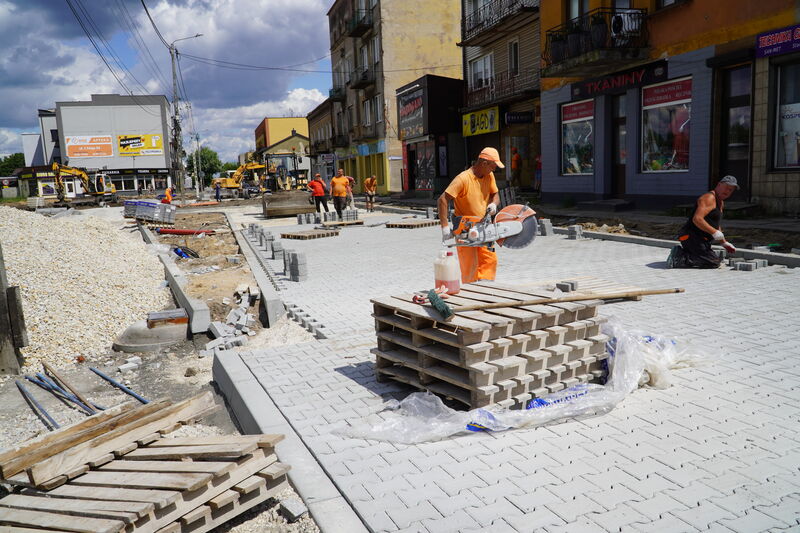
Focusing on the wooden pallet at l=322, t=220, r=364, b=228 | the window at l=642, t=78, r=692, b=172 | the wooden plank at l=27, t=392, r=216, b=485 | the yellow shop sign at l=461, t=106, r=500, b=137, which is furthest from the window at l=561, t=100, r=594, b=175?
the wooden plank at l=27, t=392, r=216, b=485

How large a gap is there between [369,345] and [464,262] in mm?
1389

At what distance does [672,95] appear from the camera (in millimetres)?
17312

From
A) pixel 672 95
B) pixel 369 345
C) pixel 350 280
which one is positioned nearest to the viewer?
pixel 369 345

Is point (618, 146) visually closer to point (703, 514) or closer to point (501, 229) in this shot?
point (501, 229)

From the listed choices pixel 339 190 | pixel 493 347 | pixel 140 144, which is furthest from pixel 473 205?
pixel 140 144

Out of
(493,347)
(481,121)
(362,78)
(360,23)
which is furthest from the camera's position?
(362,78)

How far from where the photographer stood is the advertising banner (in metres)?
70.2

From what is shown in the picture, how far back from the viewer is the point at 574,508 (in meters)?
3.06

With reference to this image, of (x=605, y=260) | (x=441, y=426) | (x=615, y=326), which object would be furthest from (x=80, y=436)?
(x=605, y=260)

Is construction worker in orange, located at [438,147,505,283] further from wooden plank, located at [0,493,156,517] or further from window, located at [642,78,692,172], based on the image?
window, located at [642,78,692,172]

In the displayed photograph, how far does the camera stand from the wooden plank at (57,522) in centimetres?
279

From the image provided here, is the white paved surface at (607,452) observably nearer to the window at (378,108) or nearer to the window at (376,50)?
the window at (378,108)

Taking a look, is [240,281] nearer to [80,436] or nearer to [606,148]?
[80,436]

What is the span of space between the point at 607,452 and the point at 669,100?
16.4 metres
